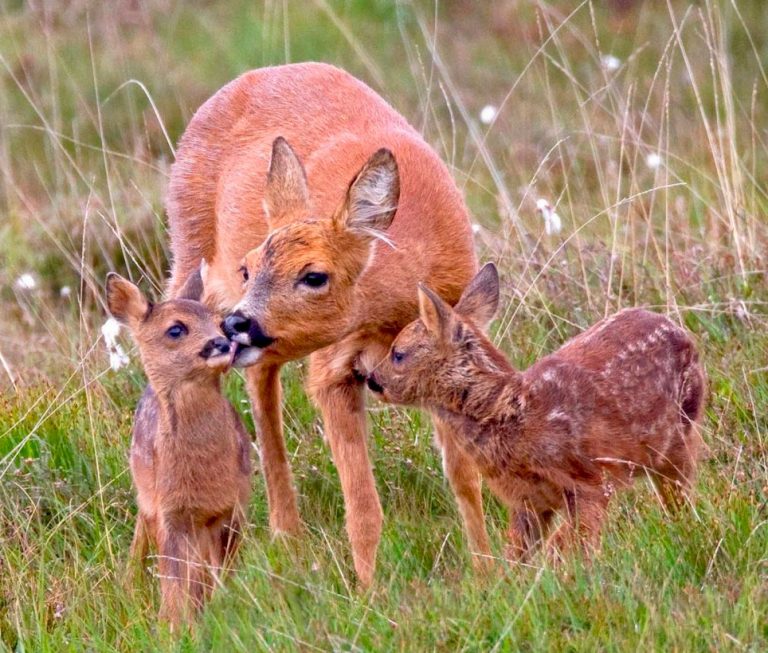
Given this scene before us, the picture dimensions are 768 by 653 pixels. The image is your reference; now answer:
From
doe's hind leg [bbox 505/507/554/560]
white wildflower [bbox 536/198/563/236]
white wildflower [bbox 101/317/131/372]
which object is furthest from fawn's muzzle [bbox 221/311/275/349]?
white wildflower [bbox 536/198/563/236]

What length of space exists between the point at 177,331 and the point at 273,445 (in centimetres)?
125

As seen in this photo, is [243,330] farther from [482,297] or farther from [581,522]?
[581,522]

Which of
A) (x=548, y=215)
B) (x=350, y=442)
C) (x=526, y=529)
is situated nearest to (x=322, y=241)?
(x=350, y=442)

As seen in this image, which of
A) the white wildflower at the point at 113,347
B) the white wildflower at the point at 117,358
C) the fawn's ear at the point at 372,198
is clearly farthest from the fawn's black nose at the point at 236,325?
the white wildflower at the point at 117,358

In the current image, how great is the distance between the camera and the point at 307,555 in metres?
5.73

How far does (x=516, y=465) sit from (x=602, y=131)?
6.98m

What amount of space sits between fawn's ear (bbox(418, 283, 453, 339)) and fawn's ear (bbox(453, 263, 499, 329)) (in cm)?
23

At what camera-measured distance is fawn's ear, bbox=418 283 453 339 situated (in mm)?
5793

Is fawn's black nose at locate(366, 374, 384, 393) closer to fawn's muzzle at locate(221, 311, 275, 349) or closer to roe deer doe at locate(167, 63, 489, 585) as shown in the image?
roe deer doe at locate(167, 63, 489, 585)

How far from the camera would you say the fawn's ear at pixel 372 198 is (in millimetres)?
5949

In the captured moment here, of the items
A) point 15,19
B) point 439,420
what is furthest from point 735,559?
point 15,19

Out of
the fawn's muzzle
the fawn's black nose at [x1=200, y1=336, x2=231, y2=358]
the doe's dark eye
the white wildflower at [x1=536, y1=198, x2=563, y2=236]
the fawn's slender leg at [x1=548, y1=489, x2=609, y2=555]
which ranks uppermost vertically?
the fawn's muzzle

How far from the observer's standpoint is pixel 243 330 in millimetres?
5695

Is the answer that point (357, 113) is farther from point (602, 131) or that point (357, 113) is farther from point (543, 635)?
point (602, 131)
